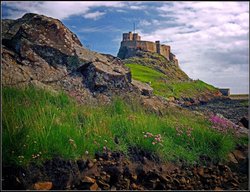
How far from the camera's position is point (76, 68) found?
38.0 ft

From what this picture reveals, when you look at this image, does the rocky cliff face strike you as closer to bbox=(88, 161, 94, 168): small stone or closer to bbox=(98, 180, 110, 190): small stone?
bbox=(88, 161, 94, 168): small stone

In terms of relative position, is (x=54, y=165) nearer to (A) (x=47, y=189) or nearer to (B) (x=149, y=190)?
(A) (x=47, y=189)

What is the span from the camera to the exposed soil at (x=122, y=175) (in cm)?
639

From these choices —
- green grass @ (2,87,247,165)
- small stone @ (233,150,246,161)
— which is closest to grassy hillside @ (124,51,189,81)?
green grass @ (2,87,247,165)

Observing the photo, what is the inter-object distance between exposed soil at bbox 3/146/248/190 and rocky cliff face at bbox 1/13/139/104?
12.1ft

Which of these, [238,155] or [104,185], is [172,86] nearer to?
[238,155]

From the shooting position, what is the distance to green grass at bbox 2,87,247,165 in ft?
22.4

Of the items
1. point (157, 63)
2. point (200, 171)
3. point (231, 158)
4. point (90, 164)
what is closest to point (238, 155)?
point (231, 158)

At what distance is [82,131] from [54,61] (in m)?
4.05

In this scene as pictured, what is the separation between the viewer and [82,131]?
25.7 feet

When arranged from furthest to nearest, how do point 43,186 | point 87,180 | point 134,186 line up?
point 134,186
point 87,180
point 43,186

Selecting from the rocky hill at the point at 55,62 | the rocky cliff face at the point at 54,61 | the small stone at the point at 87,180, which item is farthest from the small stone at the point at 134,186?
the rocky cliff face at the point at 54,61

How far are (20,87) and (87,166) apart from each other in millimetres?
3378

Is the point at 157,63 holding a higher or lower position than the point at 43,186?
higher
